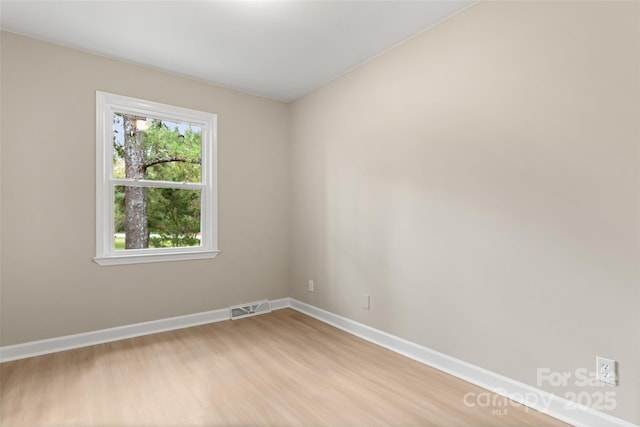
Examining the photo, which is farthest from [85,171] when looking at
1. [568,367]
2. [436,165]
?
[568,367]

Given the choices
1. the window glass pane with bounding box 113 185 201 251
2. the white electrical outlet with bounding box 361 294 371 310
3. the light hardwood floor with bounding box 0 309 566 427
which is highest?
the window glass pane with bounding box 113 185 201 251

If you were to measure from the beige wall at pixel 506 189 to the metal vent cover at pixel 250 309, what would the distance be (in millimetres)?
1121

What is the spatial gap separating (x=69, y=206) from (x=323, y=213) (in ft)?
7.77

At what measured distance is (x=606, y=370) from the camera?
1.64 m

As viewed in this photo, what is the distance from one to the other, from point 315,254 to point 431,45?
2354 millimetres

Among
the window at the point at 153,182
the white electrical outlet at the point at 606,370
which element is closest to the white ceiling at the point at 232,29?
the window at the point at 153,182

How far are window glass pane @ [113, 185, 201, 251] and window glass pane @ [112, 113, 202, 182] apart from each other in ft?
0.55

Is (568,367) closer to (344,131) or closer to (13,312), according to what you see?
(344,131)

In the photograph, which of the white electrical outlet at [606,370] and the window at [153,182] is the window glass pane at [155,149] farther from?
the white electrical outlet at [606,370]

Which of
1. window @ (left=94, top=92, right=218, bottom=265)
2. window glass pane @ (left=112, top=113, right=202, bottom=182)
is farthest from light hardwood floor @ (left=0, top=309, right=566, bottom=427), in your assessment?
window glass pane @ (left=112, top=113, right=202, bottom=182)

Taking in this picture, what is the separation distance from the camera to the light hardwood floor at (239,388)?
180cm

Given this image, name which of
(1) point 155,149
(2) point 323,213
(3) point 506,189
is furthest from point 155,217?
(3) point 506,189

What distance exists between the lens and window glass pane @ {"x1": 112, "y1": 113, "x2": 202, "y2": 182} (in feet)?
10.1

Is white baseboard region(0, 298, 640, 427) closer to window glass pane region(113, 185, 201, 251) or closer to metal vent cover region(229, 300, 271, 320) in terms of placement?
metal vent cover region(229, 300, 271, 320)
